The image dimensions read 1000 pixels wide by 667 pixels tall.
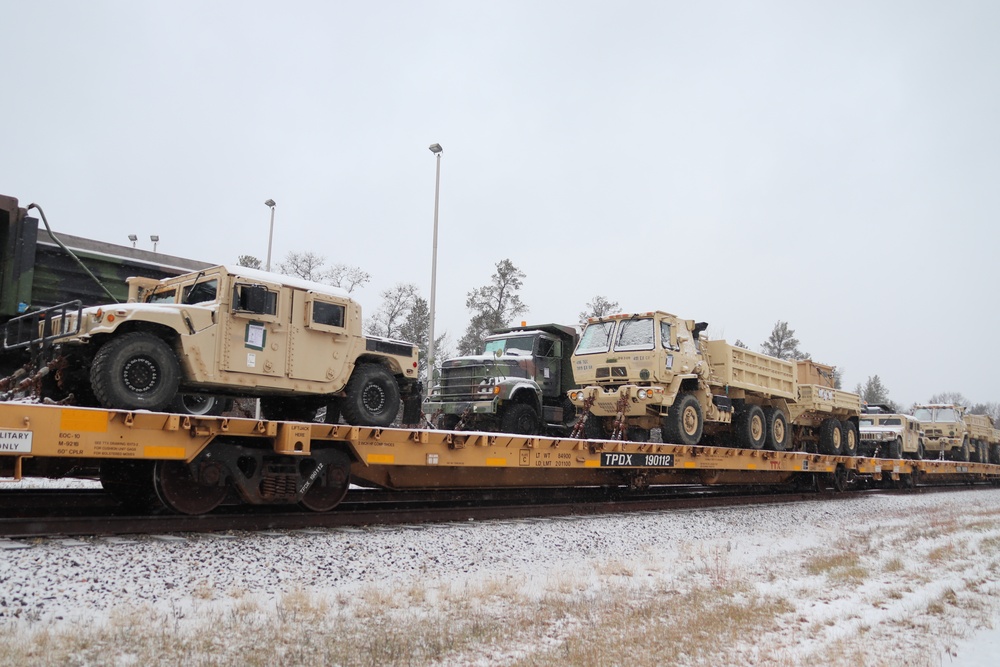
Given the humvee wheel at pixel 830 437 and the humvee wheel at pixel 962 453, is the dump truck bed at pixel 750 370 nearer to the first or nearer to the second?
the humvee wheel at pixel 830 437

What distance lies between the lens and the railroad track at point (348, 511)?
652 cm

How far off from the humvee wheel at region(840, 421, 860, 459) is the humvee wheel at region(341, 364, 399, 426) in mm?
12863

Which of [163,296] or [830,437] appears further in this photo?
[830,437]

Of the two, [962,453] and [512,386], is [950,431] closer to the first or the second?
[962,453]

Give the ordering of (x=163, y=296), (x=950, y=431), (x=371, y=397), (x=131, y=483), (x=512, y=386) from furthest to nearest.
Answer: (x=950, y=431)
(x=512, y=386)
(x=371, y=397)
(x=163, y=296)
(x=131, y=483)

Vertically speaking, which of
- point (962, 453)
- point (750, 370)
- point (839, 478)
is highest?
point (750, 370)

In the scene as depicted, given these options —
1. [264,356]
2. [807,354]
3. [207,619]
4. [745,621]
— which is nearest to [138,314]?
[264,356]

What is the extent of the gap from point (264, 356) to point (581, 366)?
6.51 metres

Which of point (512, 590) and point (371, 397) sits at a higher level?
point (371, 397)

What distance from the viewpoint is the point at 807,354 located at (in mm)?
59031

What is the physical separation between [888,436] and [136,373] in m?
20.5

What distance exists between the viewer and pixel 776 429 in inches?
606

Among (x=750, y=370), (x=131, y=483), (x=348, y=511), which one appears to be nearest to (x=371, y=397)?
(x=348, y=511)

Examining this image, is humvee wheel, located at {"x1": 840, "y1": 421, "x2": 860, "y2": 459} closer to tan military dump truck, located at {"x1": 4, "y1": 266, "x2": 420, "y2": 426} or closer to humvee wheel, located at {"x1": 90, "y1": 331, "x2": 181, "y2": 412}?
tan military dump truck, located at {"x1": 4, "y1": 266, "x2": 420, "y2": 426}
